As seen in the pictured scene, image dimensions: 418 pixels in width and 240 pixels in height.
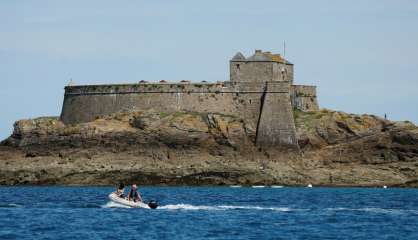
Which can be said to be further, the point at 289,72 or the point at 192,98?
the point at 289,72

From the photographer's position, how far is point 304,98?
→ 10700cm

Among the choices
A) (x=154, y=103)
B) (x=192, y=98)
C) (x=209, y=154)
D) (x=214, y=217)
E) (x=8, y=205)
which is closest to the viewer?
(x=214, y=217)

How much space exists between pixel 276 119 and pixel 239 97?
5.02 meters

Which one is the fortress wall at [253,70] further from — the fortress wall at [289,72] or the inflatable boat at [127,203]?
the inflatable boat at [127,203]

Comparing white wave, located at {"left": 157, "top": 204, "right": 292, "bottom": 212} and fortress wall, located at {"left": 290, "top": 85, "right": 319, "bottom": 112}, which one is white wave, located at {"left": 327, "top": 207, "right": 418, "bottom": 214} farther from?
fortress wall, located at {"left": 290, "top": 85, "right": 319, "bottom": 112}

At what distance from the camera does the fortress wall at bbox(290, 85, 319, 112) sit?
106025 millimetres

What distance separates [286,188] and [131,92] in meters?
19.7

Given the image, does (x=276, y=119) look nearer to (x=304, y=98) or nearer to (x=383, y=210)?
(x=304, y=98)

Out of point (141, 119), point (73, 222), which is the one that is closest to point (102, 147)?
point (141, 119)

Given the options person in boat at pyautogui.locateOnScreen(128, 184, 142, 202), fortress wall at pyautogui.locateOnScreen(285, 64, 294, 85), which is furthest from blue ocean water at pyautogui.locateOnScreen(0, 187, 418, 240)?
fortress wall at pyautogui.locateOnScreen(285, 64, 294, 85)

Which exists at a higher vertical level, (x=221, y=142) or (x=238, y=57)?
(x=238, y=57)

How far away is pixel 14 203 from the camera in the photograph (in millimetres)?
67625

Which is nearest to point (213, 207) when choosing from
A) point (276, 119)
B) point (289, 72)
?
point (276, 119)

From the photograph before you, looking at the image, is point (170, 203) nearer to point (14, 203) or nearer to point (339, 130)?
point (14, 203)
